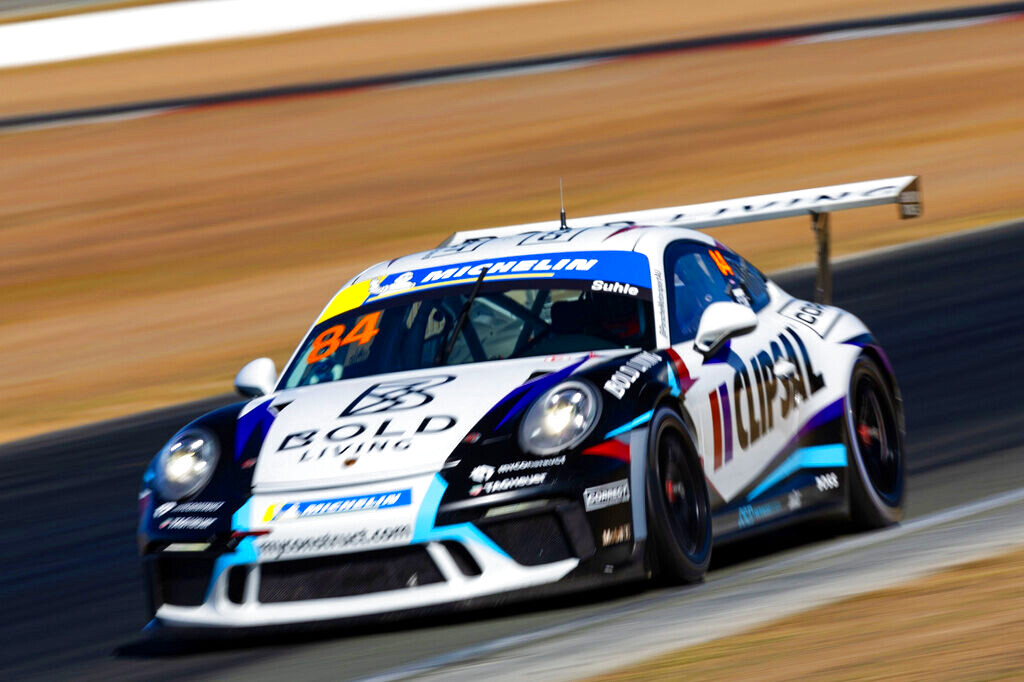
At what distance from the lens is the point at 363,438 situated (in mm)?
5641

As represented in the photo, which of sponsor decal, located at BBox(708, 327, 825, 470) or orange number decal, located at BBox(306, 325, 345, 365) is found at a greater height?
orange number decal, located at BBox(306, 325, 345, 365)

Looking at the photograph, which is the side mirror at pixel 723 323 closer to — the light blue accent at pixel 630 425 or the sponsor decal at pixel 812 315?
the light blue accent at pixel 630 425

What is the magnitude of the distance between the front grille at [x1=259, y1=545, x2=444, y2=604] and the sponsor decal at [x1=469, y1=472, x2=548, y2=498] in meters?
0.24

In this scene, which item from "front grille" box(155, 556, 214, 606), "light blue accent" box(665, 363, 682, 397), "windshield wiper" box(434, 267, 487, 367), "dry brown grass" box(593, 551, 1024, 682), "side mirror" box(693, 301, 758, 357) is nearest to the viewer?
"dry brown grass" box(593, 551, 1024, 682)

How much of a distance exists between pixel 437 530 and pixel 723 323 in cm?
136

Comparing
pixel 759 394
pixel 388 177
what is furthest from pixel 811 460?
pixel 388 177

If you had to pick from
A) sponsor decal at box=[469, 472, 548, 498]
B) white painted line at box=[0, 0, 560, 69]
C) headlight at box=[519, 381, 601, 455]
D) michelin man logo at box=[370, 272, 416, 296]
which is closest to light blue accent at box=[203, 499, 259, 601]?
sponsor decal at box=[469, 472, 548, 498]

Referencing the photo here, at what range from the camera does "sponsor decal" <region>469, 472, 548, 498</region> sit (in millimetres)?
5387

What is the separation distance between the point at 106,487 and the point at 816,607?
5.38 metres

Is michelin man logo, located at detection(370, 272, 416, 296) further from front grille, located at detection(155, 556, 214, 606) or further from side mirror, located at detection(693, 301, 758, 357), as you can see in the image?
front grille, located at detection(155, 556, 214, 606)

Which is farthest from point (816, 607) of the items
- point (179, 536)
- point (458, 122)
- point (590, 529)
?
point (458, 122)

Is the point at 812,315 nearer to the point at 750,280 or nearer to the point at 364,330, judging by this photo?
the point at 750,280

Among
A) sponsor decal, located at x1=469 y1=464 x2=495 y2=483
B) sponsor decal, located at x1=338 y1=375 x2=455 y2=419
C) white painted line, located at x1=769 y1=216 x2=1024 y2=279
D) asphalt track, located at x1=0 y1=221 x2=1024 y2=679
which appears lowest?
white painted line, located at x1=769 y1=216 x2=1024 y2=279

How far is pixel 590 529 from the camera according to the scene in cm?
542
